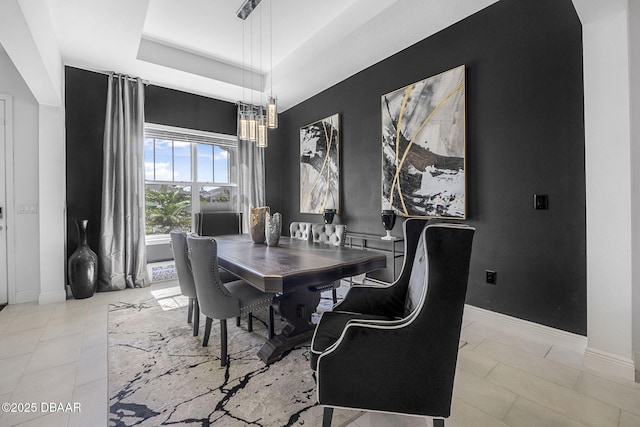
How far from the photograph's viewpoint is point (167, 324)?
8.58ft

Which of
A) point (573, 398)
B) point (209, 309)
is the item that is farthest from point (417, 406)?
point (209, 309)

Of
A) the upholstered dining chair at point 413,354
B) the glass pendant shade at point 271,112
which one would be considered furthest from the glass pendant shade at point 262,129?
the upholstered dining chair at point 413,354

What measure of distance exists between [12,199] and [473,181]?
16.2 ft

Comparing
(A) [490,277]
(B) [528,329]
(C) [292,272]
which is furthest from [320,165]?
(B) [528,329]

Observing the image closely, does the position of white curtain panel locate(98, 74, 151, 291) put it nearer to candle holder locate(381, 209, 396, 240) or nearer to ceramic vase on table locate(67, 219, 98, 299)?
ceramic vase on table locate(67, 219, 98, 299)

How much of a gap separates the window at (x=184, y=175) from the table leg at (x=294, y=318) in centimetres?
308

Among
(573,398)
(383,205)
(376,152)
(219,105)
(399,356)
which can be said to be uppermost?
(219,105)

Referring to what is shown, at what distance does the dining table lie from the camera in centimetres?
166

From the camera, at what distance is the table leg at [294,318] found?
208 centimetres

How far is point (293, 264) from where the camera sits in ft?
6.07

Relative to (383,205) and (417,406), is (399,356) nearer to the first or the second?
(417,406)

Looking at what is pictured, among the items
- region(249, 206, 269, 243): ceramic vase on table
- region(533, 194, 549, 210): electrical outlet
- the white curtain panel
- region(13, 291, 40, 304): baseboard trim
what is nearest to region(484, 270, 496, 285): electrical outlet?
region(533, 194, 549, 210): electrical outlet

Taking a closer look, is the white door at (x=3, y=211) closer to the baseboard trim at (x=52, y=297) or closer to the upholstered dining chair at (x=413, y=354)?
the baseboard trim at (x=52, y=297)

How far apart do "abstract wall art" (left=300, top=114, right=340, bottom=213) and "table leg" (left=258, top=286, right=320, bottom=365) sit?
2.06m
